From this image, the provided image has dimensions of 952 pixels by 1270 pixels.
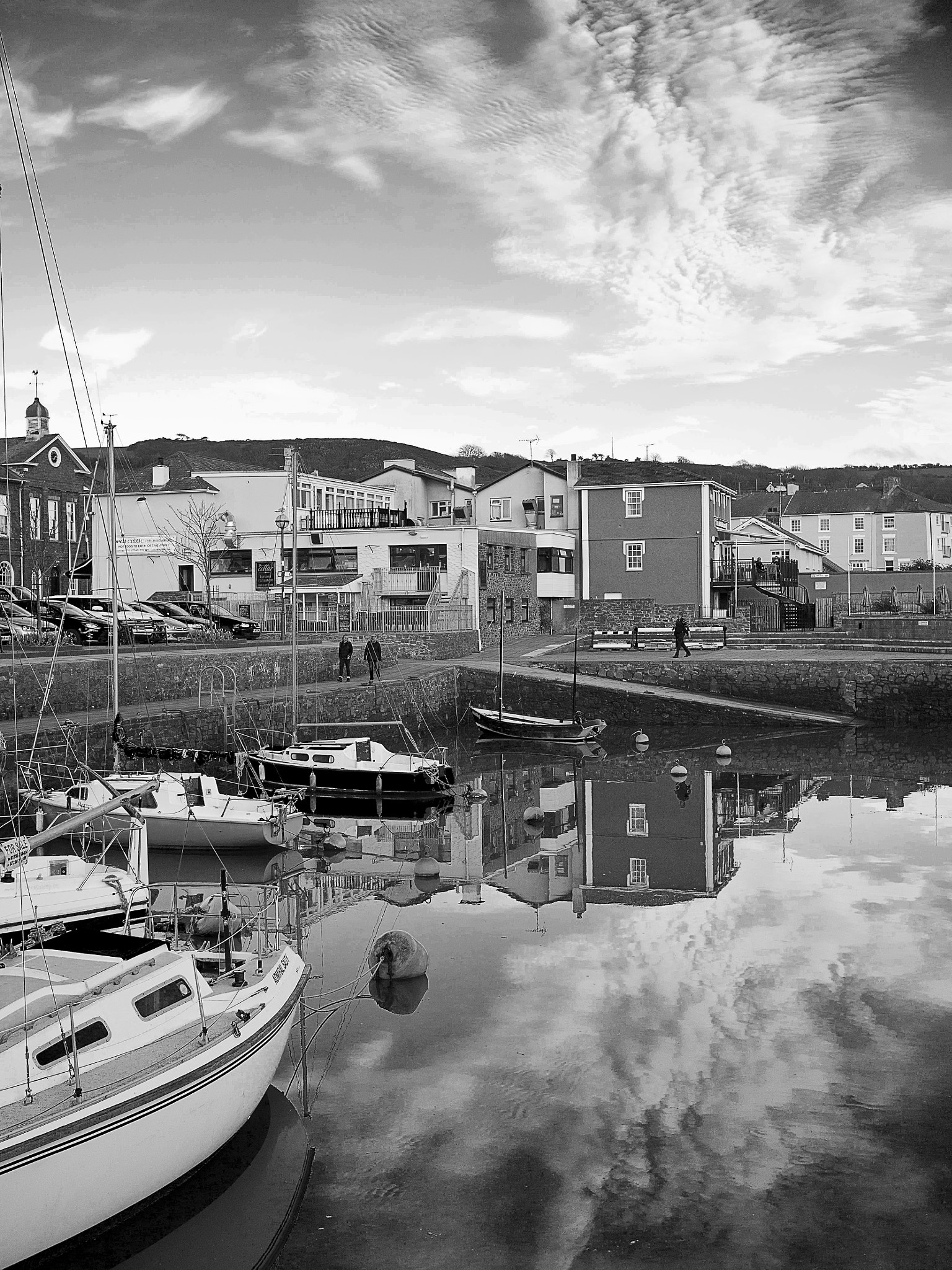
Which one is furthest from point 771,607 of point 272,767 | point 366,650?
point 272,767

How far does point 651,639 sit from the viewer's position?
60906 mm

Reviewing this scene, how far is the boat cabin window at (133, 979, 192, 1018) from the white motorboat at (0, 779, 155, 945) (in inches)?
188

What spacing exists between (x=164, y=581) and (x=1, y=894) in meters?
52.7

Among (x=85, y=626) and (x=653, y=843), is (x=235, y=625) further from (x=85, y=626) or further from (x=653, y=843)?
(x=653, y=843)

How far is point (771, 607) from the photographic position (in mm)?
72375

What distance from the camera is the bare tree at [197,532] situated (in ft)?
214

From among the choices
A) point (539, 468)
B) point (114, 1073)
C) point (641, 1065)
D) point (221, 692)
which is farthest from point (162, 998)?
point (539, 468)

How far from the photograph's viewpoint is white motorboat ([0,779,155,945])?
54.1 feet

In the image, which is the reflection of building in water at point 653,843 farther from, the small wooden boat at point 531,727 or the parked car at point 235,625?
the parked car at point 235,625

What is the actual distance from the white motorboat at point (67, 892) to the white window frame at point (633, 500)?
181 feet

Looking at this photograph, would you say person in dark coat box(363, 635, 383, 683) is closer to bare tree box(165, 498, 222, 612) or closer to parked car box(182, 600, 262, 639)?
parked car box(182, 600, 262, 639)

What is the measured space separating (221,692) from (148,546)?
31.9 meters

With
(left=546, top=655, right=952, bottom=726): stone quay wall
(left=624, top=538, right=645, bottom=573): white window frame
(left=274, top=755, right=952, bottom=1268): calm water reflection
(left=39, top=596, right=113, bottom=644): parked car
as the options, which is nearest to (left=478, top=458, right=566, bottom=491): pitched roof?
(left=624, top=538, right=645, bottom=573): white window frame

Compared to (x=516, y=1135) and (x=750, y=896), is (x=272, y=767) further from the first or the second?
(x=516, y=1135)
